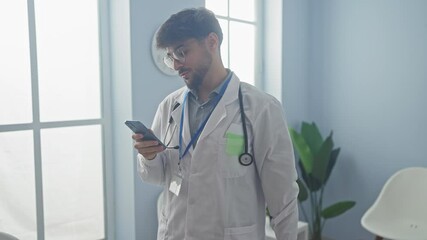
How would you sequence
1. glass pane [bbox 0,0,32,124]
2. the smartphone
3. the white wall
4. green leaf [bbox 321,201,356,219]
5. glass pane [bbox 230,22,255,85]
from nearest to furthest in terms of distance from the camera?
the smartphone
glass pane [bbox 0,0,32,124]
the white wall
green leaf [bbox 321,201,356,219]
glass pane [bbox 230,22,255,85]

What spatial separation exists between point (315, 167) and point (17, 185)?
1914mm

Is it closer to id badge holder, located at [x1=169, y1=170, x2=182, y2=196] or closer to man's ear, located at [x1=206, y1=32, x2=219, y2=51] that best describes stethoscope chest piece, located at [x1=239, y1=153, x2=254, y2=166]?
id badge holder, located at [x1=169, y1=170, x2=182, y2=196]

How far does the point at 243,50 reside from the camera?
Answer: 10.1 feet

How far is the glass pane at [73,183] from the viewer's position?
208 centimetres

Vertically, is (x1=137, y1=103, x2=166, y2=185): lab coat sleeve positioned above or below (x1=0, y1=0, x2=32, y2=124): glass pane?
below

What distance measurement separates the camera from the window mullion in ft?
6.44

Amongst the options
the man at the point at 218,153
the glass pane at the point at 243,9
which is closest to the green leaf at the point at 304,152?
the glass pane at the point at 243,9

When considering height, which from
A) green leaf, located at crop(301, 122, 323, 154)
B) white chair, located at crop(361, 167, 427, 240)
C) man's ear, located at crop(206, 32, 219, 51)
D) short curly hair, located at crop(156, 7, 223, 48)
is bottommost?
white chair, located at crop(361, 167, 427, 240)

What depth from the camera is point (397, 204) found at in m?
2.60

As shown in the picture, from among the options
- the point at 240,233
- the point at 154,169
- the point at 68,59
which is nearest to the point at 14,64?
the point at 68,59

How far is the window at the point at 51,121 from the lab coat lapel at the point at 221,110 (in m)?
1.07

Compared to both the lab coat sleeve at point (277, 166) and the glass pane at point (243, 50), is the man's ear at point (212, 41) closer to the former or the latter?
the lab coat sleeve at point (277, 166)

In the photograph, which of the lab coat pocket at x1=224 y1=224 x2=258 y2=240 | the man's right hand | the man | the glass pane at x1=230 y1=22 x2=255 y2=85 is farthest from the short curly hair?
the glass pane at x1=230 y1=22 x2=255 y2=85

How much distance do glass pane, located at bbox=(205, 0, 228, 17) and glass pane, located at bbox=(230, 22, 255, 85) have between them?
11cm
